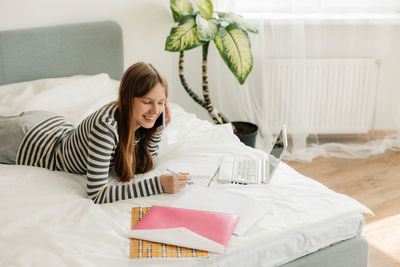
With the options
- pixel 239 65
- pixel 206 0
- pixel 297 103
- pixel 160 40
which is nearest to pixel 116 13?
pixel 160 40

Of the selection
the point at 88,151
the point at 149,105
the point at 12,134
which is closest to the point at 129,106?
the point at 149,105

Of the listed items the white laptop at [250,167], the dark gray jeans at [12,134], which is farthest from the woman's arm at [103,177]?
the dark gray jeans at [12,134]

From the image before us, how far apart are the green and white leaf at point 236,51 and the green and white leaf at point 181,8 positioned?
30cm

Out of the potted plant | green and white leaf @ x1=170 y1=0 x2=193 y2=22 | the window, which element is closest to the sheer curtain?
the window

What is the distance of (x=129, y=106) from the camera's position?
61.5 inches

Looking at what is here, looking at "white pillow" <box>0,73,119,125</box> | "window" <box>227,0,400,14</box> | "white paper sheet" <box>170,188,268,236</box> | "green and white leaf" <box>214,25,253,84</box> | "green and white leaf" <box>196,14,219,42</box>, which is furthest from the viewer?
"window" <box>227,0,400,14</box>

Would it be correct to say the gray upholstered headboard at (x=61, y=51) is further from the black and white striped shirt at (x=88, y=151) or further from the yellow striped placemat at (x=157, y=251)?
the yellow striped placemat at (x=157, y=251)

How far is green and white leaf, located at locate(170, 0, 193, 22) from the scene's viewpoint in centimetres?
269

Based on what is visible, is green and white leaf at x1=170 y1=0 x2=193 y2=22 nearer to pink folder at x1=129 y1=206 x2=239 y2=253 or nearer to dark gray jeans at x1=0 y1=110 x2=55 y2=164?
dark gray jeans at x1=0 y1=110 x2=55 y2=164

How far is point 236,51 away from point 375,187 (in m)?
A: 1.16

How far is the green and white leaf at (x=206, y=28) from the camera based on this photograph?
243 centimetres

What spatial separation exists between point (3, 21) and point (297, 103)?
1.96 metres

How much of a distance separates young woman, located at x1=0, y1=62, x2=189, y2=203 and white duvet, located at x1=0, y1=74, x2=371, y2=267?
51 mm

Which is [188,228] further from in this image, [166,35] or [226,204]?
[166,35]
